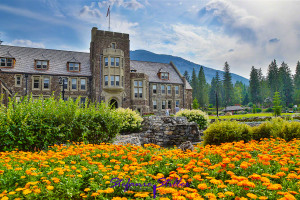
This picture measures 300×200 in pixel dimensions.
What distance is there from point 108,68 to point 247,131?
81.5 feet

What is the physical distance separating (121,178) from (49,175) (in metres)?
1.38

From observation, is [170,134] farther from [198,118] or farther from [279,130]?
[198,118]

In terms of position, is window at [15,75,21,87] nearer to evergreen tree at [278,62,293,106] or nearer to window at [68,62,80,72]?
window at [68,62,80,72]

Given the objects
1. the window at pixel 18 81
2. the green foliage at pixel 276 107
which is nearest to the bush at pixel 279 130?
the green foliage at pixel 276 107

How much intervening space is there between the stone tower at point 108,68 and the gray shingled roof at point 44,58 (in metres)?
2.67

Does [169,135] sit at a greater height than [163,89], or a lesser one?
lesser

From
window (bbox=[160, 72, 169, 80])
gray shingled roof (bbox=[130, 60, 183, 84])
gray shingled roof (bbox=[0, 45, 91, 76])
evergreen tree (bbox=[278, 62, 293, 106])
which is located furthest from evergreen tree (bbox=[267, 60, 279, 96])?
gray shingled roof (bbox=[0, 45, 91, 76])

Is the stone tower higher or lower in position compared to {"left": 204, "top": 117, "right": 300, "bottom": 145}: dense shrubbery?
higher

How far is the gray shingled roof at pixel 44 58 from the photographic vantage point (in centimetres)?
3109

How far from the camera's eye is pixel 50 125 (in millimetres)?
7984

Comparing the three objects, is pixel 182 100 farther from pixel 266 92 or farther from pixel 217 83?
pixel 266 92

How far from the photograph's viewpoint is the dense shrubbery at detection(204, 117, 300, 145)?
9779mm

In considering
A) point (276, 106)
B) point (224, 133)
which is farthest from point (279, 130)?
point (276, 106)

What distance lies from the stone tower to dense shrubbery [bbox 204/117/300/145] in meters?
23.1
